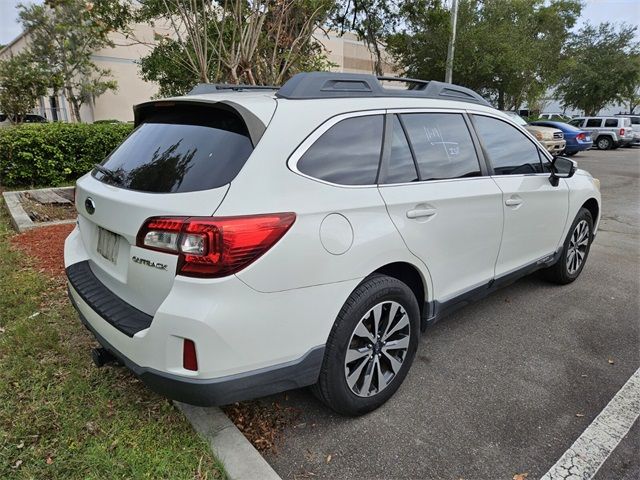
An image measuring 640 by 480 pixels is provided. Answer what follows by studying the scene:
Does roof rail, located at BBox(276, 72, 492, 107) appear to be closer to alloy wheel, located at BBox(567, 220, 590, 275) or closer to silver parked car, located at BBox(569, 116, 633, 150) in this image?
alloy wheel, located at BBox(567, 220, 590, 275)

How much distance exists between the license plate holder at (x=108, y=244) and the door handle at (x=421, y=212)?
1.53 meters

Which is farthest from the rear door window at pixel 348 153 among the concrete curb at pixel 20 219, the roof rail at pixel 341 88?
the concrete curb at pixel 20 219

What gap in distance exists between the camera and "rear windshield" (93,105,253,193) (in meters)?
2.02

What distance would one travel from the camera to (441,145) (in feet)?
9.65

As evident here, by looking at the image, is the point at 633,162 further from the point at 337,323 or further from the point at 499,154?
the point at 337,323

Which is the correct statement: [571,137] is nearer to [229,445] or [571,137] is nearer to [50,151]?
[50,151]

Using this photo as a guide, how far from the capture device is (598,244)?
20.5 ft

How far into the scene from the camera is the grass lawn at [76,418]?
2.07 metres

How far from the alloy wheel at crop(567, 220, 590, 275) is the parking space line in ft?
5.83

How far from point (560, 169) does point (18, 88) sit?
737 inches

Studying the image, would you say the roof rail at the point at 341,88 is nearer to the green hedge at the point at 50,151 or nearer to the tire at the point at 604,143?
the green hedge at the point at 50,151

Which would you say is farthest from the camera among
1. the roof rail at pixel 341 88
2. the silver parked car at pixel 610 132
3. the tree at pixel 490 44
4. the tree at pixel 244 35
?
the silver parked car at pixel 610 132

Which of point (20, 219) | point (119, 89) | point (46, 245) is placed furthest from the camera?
Result: point (119, 89)

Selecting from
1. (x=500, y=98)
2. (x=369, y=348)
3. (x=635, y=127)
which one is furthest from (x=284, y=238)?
(x=635, y=127)
